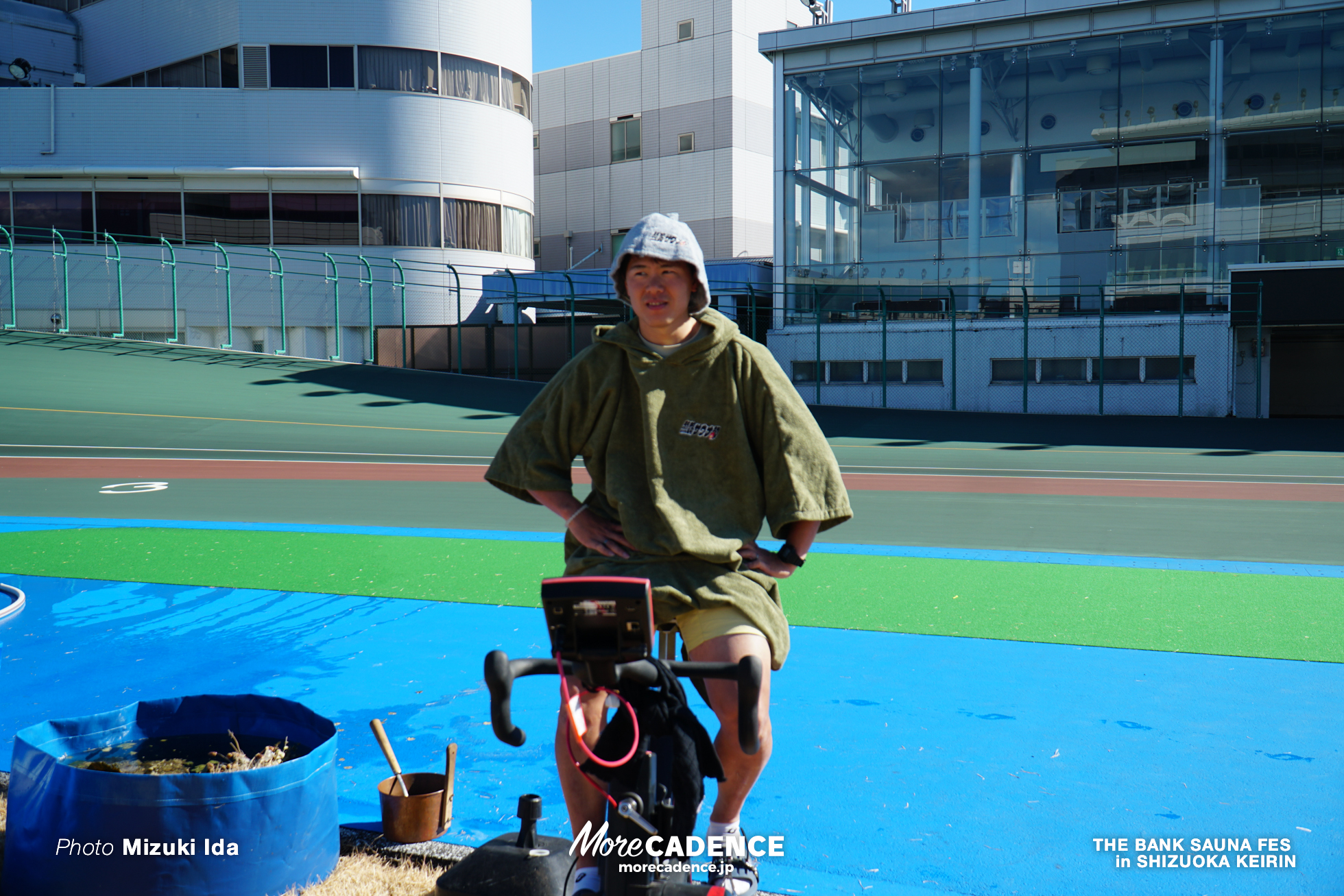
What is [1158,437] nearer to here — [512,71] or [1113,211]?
[1113,211]

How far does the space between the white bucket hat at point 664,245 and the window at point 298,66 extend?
2985 cm

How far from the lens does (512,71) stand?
3222 centimetres

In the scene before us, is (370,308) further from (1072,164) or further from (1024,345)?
(1072,164)

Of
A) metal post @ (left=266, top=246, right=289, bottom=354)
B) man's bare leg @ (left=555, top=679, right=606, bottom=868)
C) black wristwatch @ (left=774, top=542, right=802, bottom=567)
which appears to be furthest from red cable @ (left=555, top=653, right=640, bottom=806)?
metal post @ (left=266, top=246, right=289, bottom=354)

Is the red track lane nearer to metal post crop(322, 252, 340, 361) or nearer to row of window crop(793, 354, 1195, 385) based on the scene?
row of window crop(793, 354, 1195, 385)

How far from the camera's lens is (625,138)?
37.5m

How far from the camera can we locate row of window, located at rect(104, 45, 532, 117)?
29.2 m

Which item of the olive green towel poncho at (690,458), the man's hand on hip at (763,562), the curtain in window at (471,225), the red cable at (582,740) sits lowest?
the red cable at (582,740)

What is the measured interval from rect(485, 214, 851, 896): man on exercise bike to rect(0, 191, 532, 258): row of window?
28.5m

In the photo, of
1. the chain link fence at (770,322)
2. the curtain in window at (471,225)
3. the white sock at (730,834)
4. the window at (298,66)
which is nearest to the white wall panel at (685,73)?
the curtain in window at (471,225)

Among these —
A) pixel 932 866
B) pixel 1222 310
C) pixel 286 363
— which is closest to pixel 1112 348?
pixel 1222 310

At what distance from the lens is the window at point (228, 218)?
29.0 m

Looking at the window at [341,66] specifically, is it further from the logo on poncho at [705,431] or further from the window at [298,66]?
the logo on poncho at [705,431]

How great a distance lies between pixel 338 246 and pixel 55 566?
2355cm
